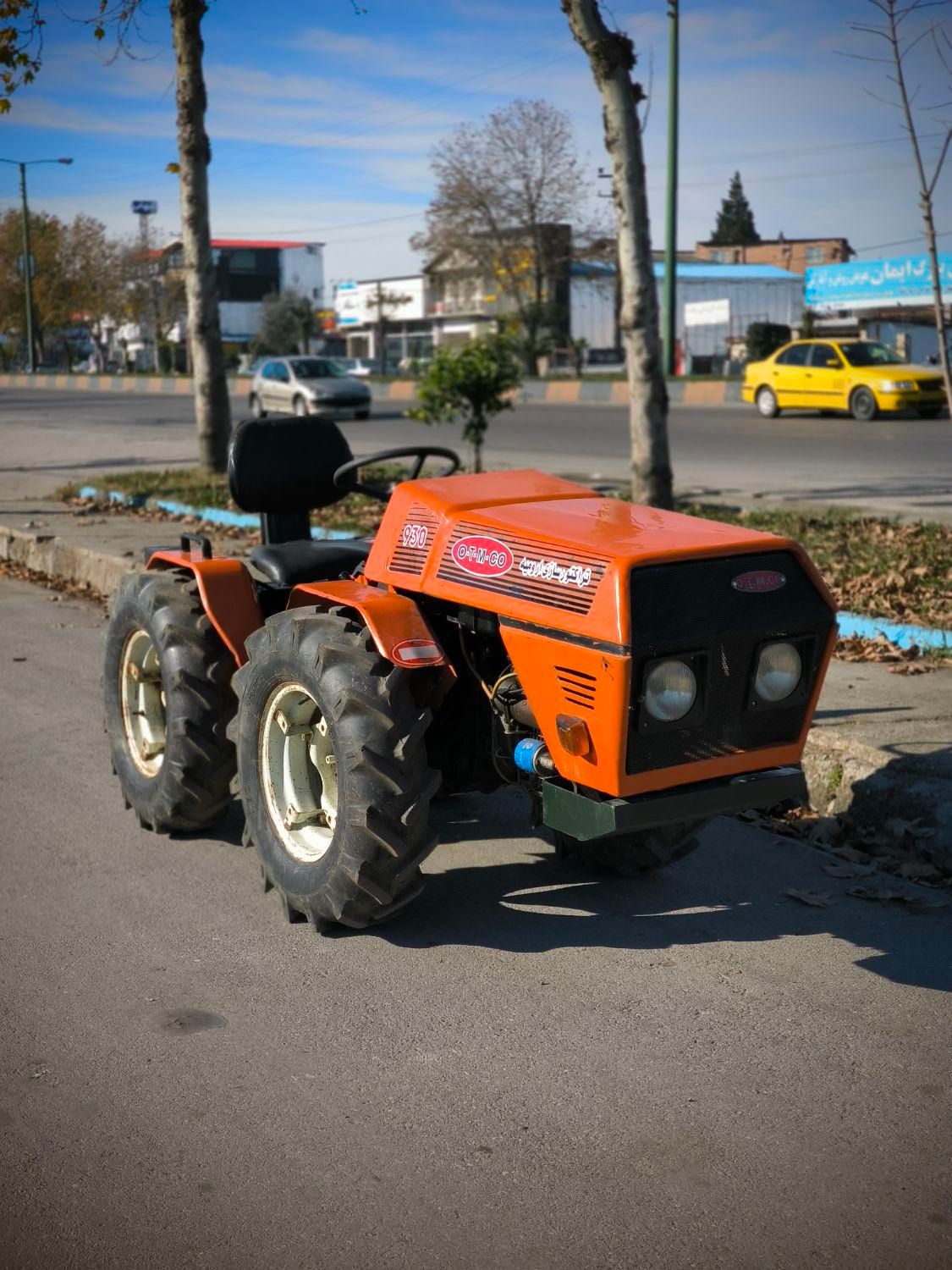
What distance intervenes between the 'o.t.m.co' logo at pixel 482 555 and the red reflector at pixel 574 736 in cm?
51

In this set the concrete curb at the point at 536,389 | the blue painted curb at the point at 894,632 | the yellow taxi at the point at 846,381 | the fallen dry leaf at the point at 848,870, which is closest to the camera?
the fallen dry leaf at the point at 848,870

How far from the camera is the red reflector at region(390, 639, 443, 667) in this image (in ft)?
13.6

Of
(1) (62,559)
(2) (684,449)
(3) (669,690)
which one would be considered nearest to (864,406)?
(2) (684,449)

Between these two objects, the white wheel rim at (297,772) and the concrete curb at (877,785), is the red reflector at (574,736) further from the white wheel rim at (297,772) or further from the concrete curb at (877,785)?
the concrete curb at (877,785)

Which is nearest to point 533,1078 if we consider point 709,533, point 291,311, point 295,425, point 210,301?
point 709,533

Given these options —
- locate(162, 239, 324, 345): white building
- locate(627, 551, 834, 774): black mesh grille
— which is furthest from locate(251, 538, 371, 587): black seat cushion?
locate(162, 239, 324, 345): white building

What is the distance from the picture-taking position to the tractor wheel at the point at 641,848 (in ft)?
15.5

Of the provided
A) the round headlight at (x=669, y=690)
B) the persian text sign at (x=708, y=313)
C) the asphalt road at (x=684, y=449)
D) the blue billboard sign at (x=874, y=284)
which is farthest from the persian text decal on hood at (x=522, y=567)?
the persian text sign at (x=708, y=313)

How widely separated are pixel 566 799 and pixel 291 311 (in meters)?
78.2

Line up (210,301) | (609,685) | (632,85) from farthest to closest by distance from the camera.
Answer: (210,301) < (632,85) < (609,685)

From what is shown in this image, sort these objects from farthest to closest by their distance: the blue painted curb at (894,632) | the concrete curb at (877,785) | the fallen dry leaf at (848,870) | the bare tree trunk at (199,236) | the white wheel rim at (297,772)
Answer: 1. the bare tree trunk at (199,236)
2. the blue painted curb at (894,632)
3. the concrete curb at (877,785)
4. the fallen dry leaf at (848,870)
5. the white wheel rim at (297,772)

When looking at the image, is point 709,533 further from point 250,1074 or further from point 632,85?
point 632,85

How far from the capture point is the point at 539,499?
460cm

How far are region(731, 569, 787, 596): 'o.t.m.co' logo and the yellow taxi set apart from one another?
2164 centimetres
